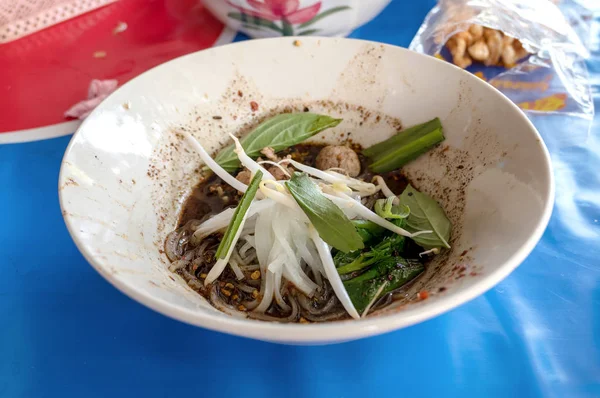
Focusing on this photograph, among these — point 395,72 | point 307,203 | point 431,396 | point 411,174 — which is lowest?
point 431,396

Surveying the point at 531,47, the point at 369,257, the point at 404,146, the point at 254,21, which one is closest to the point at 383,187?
the point at 404,146

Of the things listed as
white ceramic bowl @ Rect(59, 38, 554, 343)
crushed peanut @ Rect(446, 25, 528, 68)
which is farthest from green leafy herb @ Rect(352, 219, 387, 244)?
crushed peanut @ Rect(446, 25, 528, 68)

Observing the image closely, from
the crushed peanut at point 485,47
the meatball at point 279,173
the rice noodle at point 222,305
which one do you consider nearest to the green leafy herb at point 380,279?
the rice noodle at point 222,305

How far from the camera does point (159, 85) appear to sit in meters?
1.28

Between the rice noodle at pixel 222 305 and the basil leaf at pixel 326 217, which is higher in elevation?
the basil leaf at pixel 326 217

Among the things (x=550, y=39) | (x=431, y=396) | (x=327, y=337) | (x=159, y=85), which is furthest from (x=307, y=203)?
(x=550, y=39)

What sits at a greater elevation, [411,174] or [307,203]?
[307,203]

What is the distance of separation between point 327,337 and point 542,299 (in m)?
0.68

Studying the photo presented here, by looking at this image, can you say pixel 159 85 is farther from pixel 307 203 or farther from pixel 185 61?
pixel 307 203

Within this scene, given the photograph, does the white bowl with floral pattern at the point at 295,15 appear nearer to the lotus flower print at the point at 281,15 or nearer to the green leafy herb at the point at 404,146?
the lotus flower print at the point at 281,15

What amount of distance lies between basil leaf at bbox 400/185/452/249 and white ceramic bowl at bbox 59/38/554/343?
0.03 meters

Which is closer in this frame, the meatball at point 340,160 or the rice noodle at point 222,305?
the rice noodle at point 222,305

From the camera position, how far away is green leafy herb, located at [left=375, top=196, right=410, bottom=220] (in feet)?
3.52

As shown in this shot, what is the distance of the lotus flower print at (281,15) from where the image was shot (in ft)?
5.04
